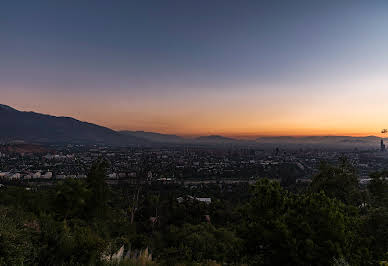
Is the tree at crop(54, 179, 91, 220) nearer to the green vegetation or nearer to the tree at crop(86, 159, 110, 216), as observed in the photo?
the green vegetation

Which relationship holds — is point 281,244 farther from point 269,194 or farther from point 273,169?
point 273,169

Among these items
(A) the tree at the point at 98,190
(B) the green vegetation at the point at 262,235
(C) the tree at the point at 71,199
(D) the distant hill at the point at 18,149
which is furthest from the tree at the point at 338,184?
(D) the distant hill at the point at 18,149

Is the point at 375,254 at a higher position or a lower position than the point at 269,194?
lower

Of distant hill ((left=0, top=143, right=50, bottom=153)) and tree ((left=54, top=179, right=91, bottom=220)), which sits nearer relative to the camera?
tree ((left=54, top=179, right=91, bottom=220))

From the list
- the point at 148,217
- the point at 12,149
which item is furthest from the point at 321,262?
the point at 12,149

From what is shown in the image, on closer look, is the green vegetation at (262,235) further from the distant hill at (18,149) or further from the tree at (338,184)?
the distant hill at (18,149)

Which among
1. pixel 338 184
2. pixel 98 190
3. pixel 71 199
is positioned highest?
pixel 338 184

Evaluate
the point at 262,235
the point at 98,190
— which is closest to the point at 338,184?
the point at 262,235

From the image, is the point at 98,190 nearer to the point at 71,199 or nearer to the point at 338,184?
the point at 71,199

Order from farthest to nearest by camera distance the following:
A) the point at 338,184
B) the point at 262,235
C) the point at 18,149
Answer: the point at 18,149, the point at 338,184, the point at 262,235

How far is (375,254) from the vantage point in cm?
841

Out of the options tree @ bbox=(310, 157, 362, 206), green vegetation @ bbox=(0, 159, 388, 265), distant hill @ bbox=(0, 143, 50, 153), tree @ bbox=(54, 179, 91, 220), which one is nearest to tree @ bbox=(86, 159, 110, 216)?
tree @ bbox=(54, 179, 91, 220)

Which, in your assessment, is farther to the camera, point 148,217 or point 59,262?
point 148,217

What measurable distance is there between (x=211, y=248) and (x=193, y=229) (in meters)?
3.47
